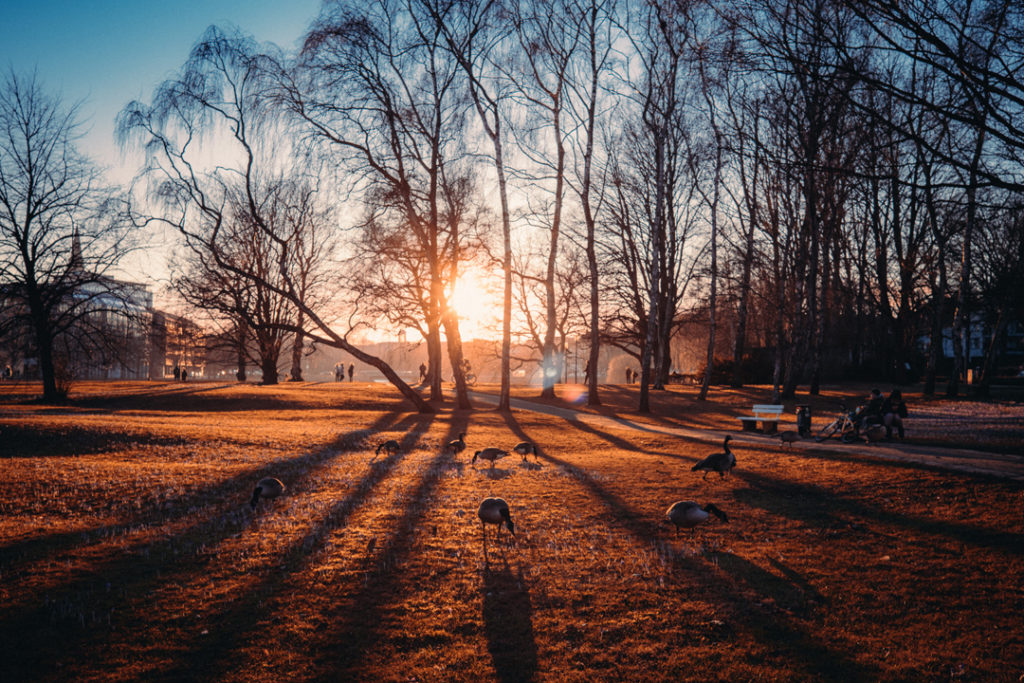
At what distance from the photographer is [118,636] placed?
5.44 metres

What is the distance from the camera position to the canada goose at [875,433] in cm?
1569

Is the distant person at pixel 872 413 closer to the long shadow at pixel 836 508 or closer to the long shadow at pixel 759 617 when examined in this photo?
the long shadow at pixel 836 508

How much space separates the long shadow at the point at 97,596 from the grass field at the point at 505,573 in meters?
0.03

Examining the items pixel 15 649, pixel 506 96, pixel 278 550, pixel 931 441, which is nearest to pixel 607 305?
pixel 506 96

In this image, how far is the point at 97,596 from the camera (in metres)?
6.20

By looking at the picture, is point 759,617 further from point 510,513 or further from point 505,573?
point 510,513

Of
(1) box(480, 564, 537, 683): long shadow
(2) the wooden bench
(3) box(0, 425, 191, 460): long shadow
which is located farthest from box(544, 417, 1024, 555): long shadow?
(3) box(0, 425, 191, 460): long shadow

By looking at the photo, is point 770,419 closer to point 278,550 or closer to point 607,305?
point 278,550

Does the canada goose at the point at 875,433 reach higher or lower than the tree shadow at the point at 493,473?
higher

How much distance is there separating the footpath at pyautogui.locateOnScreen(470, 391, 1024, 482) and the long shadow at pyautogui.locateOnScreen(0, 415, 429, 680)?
1268 cm

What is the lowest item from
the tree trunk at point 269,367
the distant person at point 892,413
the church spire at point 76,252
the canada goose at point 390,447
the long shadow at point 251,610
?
the long shadow at point 251,610

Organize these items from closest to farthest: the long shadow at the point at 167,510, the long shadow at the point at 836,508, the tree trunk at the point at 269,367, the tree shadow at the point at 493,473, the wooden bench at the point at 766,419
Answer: the long shadow at the point at 167,510
the long shadow at the point at 836,508
the tree shadow at the point at 493,473
the wooden bench at the point at 766,419
the tree trunk at the point at 269,367

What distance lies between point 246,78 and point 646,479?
2114cm

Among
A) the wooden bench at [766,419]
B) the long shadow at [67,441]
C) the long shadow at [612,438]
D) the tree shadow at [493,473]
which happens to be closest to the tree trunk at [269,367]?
the long shadow at [67,441]
